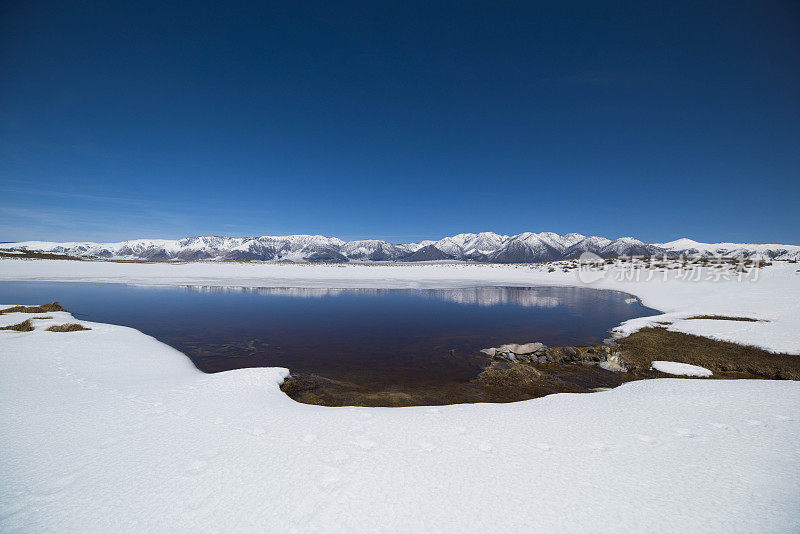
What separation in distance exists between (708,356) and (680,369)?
2.95 m

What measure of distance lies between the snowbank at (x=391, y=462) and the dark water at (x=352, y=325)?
200 inches

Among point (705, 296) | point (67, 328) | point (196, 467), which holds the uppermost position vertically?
point (705, 296)

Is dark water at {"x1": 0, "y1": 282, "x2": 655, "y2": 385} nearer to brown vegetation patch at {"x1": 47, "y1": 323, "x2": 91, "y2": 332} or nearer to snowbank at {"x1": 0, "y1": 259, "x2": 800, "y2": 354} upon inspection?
brown vegetation patch at {"x1": 47, "y1": 323, "x2": 91, "y2": 332}

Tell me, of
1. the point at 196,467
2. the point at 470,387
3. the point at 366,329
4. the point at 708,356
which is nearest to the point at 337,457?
the point at 196,467

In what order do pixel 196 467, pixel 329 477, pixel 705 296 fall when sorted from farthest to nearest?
pixel 705 296 < pixel 196 467 < pixel 329 477

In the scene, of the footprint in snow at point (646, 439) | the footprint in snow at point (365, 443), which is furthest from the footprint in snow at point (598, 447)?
the footprint in snow at point (365, 443)

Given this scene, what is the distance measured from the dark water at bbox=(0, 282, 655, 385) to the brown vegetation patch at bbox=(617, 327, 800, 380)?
282 cm

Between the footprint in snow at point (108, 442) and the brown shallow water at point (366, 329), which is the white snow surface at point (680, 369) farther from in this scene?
the footprint in snow at point (108, 442)

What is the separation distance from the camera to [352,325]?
68.0 feet

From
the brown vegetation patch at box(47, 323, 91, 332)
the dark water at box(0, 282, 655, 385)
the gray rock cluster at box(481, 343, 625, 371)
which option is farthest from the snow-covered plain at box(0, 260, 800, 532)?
the brown vegetation patch at box(47, 323, 91, 332)

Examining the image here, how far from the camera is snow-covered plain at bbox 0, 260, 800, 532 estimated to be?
3.67 m

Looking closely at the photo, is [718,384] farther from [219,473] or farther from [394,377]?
[219,473]

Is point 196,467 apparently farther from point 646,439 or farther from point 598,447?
point 646,439

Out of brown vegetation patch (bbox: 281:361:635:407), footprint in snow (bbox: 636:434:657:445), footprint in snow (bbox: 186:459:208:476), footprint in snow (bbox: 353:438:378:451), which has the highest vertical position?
footprint in snow (bbox: 186:459:208:476)
